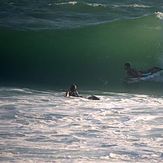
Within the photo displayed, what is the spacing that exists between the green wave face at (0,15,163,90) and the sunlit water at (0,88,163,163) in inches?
265

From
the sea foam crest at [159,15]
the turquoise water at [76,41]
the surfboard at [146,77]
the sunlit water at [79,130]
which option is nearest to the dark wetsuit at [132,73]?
the surfboard at [146,77]

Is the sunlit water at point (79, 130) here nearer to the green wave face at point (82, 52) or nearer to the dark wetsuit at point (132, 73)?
the dark wetsuit at point (132, 73)

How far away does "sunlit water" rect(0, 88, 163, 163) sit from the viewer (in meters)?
5.96

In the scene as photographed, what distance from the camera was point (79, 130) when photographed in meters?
7.39

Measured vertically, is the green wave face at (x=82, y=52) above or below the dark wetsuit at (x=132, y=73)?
below

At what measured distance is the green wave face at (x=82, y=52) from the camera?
18.1 metres

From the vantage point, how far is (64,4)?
86.8ft

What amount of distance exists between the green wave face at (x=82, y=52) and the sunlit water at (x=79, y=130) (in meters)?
6.73

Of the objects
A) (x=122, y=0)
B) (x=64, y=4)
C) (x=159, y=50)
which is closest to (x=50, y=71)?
(x=159, y=50)

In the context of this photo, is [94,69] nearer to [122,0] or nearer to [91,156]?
[122,0]

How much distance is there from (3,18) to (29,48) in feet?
9.12

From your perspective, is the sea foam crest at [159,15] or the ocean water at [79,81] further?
the sea foam crest at [159,15]

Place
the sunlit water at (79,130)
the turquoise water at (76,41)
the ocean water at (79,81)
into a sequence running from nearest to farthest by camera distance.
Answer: the sunlit water at (79,130)
the ocean water at (79,81)
the turquoise water at (76,41)

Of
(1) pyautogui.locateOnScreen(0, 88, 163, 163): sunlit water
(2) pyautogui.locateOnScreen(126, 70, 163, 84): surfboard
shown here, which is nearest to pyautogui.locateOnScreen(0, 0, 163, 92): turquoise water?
(2) pyautogui.locateOnScreen(126, 70, 163, 84): surfboard
